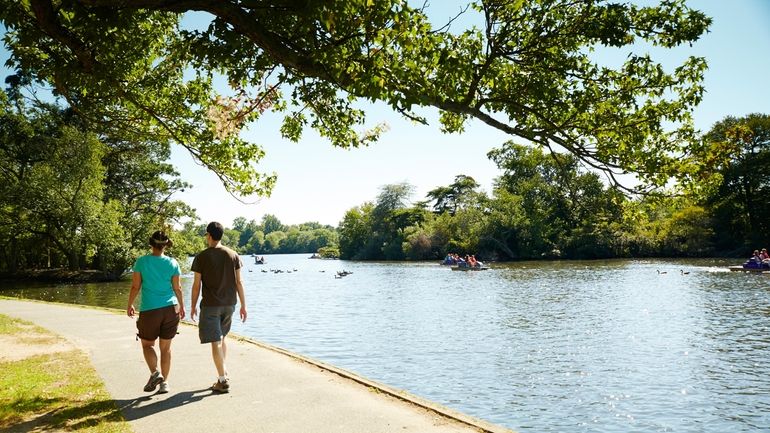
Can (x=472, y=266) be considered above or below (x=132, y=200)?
below

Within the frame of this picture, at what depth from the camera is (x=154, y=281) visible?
22.7ft

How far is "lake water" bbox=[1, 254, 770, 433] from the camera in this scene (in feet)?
32.6

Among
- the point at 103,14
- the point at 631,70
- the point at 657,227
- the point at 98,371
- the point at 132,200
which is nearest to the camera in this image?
the point at 103,14

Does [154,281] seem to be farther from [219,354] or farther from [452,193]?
[452,193]

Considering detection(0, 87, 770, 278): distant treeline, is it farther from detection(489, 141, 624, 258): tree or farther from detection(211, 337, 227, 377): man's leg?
detection(211, 337, 227, 377): man's leg

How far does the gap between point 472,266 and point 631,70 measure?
46.1 m

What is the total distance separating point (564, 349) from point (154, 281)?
11827 millimetres

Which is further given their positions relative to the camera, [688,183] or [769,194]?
[769,194]

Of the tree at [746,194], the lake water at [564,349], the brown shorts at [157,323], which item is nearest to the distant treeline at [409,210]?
the tree at [746,194]

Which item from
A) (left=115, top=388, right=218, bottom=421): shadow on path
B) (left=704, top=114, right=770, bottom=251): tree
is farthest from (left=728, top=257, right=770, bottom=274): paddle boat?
(left=115, top=388, right=218, bottom=421): shadow on path

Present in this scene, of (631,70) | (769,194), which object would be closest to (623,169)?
(631,70)

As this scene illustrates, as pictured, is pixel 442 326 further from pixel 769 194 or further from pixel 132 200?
pixel 769 194

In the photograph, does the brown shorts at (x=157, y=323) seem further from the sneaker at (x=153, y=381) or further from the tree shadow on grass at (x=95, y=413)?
the tree shadow on grass at (x=95, y=413)

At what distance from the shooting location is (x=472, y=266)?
52.7 m
